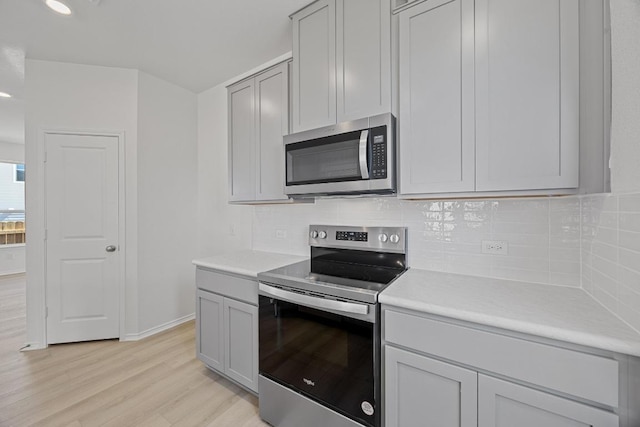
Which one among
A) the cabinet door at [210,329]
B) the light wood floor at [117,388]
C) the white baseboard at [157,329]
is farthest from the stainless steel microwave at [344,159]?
the white baseboard at [157,329]

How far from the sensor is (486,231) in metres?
1.55

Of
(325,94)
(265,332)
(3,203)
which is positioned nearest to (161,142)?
(325,94)

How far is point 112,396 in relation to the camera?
1.95m

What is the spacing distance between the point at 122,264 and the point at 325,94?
2664 millimetres

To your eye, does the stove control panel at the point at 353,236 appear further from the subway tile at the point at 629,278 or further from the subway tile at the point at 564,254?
the subway tile at the point at 629,278

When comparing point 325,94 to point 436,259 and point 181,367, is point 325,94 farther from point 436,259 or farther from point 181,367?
point 181,367

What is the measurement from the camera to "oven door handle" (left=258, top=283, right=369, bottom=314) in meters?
1.29

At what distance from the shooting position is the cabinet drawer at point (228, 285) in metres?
1.79

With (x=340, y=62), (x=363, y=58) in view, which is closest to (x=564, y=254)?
(x=363, y=58)

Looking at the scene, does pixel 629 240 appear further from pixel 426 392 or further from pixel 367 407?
pixel 367 407

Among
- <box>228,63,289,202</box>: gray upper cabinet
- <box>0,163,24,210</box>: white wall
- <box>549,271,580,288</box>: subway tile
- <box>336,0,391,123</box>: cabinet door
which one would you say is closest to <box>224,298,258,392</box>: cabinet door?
<box>228,63,289,202</box>: gray upper cabinet

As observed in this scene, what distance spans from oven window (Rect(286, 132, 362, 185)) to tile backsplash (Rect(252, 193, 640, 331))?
432mm

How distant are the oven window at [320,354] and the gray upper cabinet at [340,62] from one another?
1172mm

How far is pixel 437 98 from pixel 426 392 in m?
1.37
